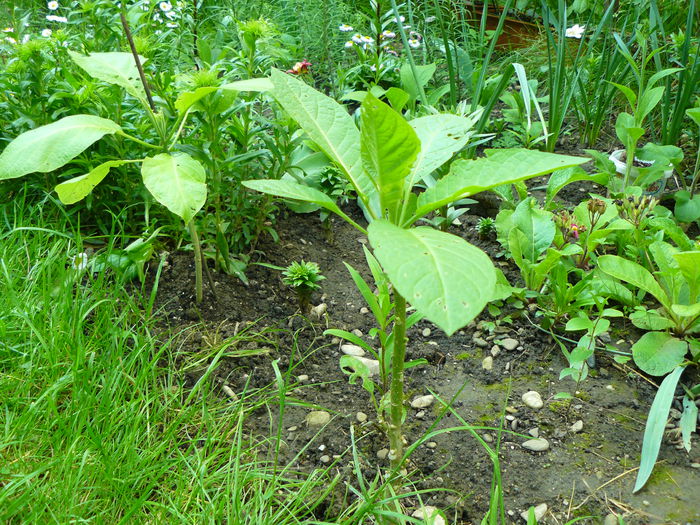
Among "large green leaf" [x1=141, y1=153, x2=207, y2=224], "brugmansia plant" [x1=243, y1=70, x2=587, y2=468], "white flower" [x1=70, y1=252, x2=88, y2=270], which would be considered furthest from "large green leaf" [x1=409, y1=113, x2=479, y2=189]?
"white flower" [x1=70, y1=252, x2=88, y2=270]

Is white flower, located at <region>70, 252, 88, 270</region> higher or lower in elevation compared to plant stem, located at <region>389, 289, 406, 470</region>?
lower

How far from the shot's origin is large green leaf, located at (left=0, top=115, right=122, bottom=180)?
5.24ft

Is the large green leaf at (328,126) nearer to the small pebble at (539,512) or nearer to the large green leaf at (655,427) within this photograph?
the small pebble at (539,512)

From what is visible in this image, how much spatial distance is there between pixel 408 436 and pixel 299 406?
0.36 meters

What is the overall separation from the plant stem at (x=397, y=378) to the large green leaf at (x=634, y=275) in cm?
95

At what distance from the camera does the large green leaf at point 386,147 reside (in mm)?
1162

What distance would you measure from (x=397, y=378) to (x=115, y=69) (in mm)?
1321

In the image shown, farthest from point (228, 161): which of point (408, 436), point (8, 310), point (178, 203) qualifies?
point (408, 436)

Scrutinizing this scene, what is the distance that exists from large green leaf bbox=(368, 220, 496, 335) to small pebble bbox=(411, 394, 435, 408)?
894mm

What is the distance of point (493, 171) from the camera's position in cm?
125

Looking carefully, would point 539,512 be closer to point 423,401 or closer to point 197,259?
point 423,401

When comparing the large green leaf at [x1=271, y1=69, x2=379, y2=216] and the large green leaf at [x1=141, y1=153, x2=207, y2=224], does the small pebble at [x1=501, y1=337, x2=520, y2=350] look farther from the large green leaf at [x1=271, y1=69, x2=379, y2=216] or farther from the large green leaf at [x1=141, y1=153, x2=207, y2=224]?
the large green leaf at [x1=141, y1=153, x2=207, y2=224]

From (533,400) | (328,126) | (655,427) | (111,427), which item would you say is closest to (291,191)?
(328,126)

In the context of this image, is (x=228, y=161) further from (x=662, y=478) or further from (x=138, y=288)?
(x=662, y=478)
